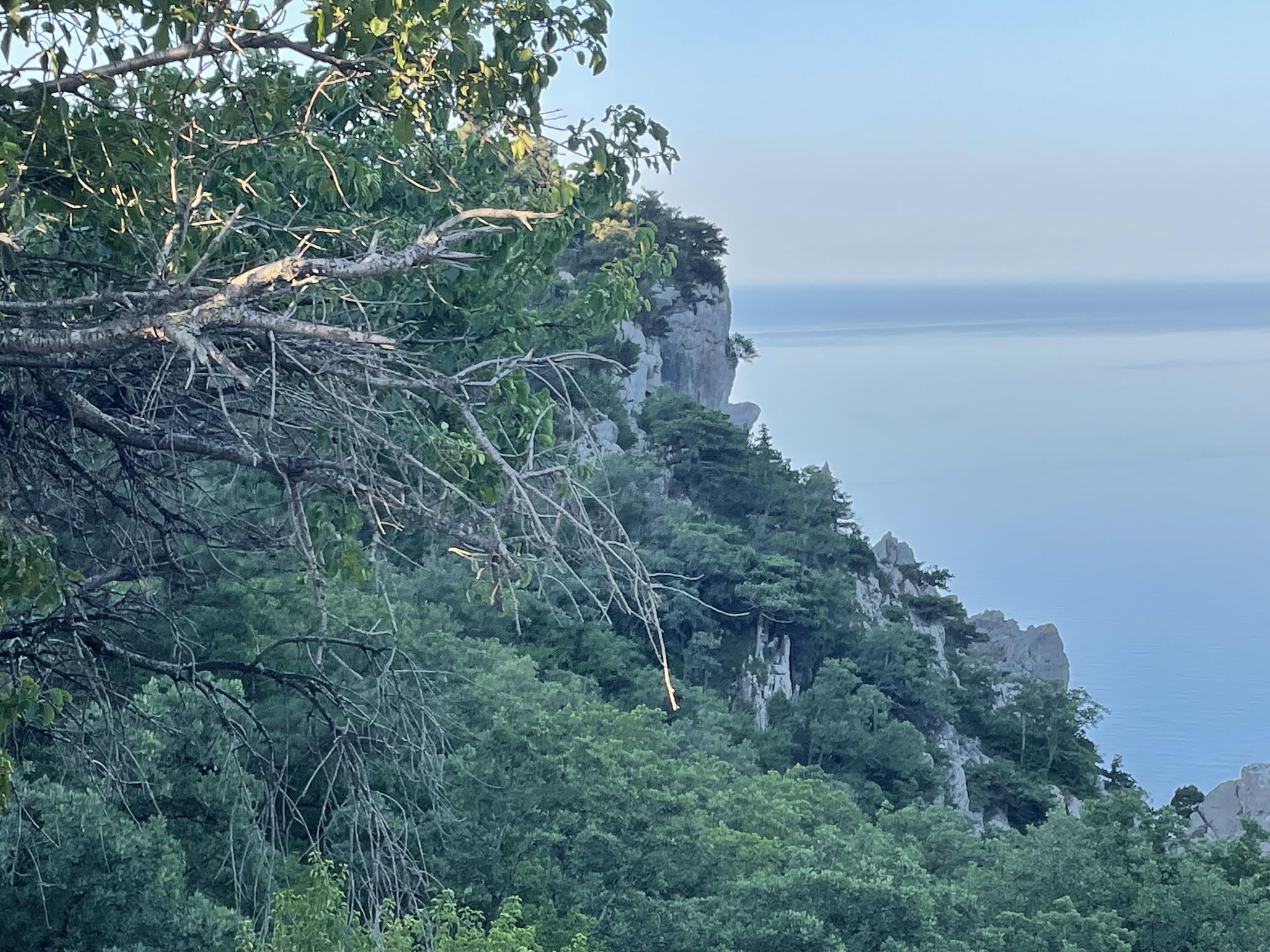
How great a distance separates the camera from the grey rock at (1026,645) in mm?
45500

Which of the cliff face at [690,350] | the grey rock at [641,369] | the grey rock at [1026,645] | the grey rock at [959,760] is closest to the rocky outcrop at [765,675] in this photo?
the grey rock at [959,760]

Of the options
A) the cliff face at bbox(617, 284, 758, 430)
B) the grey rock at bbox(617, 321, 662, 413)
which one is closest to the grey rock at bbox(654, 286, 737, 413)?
the cliff face at bbox(617, 284, 758, 430)

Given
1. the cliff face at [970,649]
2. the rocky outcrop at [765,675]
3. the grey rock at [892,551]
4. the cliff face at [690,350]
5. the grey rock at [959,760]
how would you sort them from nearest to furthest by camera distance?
the rocky outcrop at [765,675]
the grey rock at [959,760]
the cliff face at [970,649]
the cliff face at [690,350]
the grey rock at [892,551]

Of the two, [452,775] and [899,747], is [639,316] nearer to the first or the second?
[899,747]

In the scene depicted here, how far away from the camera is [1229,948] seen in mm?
12039

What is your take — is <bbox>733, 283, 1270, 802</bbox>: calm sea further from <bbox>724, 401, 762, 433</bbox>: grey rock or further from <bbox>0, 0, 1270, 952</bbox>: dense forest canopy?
<bbox>0, 0, 1270, 952</bbox>: dense forest canopy

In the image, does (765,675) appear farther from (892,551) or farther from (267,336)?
(267,336)

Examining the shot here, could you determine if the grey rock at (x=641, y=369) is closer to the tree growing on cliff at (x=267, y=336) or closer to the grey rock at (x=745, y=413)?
the grey rock at (x=745, y=413)

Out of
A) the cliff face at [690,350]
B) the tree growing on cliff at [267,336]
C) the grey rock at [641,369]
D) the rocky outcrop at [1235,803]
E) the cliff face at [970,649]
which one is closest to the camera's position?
the tree growing on cliff at [267,336]

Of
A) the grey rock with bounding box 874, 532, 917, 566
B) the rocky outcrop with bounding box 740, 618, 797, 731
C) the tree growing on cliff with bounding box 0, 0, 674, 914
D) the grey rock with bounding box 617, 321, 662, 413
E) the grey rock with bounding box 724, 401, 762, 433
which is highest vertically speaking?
the grey rock with bounding box 724, 401, 762, 433

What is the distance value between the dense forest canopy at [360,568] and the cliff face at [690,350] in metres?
21.0

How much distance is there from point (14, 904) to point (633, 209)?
5.87 metres

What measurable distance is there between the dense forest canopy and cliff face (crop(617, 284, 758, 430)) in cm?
2100

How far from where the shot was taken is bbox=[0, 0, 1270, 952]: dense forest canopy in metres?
3.50
